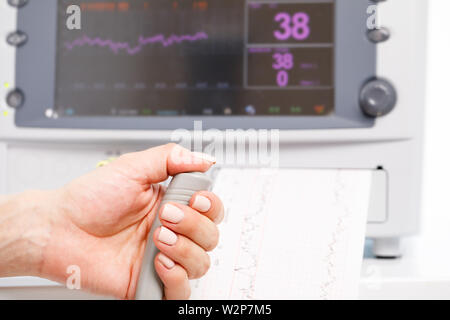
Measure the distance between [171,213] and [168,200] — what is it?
0.01 metres

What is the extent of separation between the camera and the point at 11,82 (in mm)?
665

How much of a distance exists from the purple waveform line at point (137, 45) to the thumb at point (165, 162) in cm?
20

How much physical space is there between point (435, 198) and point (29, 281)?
26.0 inches

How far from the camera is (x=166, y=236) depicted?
1.54 feet

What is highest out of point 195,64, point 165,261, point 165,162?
point 195,64

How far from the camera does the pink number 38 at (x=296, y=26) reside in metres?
0.63

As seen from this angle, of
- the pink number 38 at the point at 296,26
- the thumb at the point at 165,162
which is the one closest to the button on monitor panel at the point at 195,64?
the pink number 38 at the point at 296,26

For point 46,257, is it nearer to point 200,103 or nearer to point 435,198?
point 200,103

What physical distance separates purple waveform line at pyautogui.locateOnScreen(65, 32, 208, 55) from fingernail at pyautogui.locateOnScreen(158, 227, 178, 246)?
0.96ft

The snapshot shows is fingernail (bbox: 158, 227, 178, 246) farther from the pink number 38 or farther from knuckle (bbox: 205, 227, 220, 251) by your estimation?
the pink number 38

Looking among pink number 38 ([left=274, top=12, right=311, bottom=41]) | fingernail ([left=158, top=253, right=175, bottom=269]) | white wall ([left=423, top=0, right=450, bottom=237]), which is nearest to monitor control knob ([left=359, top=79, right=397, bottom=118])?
pink number 38 ([left=274, top=12, right=311, bottom=41])

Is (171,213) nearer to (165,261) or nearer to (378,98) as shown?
(165,261)

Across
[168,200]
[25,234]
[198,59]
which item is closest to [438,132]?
[198,59]
